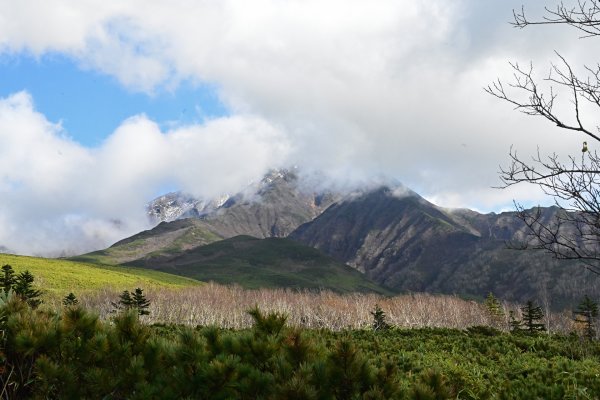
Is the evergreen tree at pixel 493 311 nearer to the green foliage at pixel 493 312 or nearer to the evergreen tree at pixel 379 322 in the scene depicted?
the green foliage at pixel 493 312

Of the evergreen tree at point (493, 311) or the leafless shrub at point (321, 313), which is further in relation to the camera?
the leafless shrub at point (321, 313)

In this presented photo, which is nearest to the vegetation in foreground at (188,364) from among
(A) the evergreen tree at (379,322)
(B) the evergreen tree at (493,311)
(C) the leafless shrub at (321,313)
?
(A) the evergreen tree at (379,322)

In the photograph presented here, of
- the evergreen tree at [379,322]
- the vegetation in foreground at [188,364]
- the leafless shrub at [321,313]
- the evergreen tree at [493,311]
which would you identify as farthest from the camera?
the leafless shrub at [321,313]

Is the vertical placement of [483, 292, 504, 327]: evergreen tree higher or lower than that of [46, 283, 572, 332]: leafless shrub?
higher

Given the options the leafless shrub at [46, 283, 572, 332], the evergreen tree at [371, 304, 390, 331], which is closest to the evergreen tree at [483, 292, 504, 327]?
the leafless shrub at [46, 283, 572, 332]

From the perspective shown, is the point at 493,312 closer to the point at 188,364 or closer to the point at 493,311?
the point at 493,311

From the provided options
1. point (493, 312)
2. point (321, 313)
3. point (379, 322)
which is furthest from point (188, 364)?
point (321, 313)

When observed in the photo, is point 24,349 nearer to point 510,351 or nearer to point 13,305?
point 13,305

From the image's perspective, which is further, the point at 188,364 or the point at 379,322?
the point at 379,322

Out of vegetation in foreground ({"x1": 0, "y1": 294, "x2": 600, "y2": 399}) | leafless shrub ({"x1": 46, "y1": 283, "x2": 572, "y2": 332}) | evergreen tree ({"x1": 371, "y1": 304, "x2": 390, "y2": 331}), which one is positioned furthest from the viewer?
leafless shrub ({"x1": 46, "y1": 283, "x2": 572, "y2": 332})

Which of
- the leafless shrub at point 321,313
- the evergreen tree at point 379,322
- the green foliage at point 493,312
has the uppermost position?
the evergreen tree at point 379,322

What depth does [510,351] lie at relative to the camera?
61.5 ft

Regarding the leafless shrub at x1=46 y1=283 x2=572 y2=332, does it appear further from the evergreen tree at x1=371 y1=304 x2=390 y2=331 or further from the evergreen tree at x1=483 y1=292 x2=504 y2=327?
the evergreen tree at x1=371 y1=304 x2=390 y2=331

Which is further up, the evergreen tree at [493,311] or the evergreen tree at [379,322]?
the evergreen tree at [379,322]
